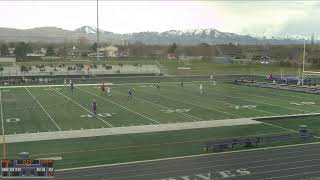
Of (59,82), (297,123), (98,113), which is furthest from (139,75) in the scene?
(297,123)

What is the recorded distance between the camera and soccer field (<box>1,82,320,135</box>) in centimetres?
3012

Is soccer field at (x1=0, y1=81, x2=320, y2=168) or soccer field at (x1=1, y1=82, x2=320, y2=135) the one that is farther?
soccer field at (x1=1, y1=82, x2=320, y2=135)

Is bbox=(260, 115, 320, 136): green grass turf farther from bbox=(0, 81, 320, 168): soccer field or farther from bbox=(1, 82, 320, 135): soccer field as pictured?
bbox=(1, 82, 320, 135): soccer field

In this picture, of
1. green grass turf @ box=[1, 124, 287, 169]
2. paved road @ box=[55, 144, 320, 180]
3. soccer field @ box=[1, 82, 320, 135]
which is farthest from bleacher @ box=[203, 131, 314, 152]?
soccer field @ box=[1, 82, 320, 135]

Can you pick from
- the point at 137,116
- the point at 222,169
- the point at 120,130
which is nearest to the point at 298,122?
the point at 137,116

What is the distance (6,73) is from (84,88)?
693 inches

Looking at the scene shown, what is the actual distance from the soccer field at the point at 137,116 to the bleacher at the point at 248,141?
80 cm

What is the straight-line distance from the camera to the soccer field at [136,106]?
98.8 ft

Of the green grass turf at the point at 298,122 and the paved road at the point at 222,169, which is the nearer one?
the paved road at the point at 222,169

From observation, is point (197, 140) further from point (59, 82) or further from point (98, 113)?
point (59, 82)

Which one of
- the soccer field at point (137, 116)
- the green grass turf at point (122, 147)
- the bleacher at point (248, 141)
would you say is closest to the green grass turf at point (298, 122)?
the soccer field at point (137, 116)
